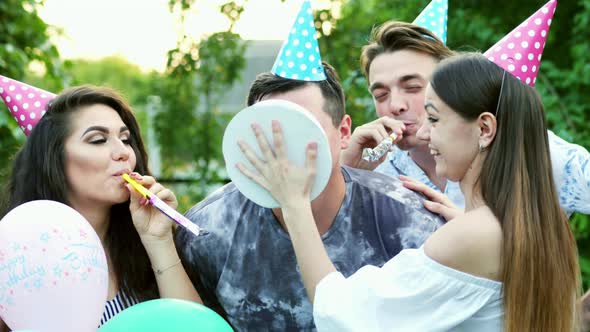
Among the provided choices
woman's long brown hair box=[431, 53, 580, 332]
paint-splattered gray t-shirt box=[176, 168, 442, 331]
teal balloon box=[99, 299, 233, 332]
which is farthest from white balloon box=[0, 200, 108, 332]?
woman's long brown hair box=[431, 53, 580, 332]

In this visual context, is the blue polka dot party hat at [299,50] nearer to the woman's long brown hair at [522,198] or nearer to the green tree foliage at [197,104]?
the woman's long brown hair at [522,198]

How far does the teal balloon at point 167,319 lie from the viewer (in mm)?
2133

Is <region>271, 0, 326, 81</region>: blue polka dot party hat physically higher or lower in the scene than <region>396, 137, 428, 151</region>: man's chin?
higher

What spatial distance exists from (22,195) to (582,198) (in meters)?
1.95

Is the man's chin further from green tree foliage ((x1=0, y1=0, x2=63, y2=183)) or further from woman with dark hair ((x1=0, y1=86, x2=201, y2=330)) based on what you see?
green tree foliage ((x1=0, y1=0, x2=63, y2=183))

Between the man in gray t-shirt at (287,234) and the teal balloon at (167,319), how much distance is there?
36cm

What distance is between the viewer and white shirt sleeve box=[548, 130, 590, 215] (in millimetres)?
2723

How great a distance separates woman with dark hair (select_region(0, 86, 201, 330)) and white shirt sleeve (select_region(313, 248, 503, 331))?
719mm

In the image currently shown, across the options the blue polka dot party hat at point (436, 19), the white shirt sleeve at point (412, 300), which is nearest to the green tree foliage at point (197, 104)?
the blue polka dot party hat at point (436, 19)

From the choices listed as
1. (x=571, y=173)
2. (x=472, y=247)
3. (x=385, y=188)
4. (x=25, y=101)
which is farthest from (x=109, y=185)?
(x=571, y=173)

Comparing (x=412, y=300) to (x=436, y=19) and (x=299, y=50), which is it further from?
(x=436, y=19)

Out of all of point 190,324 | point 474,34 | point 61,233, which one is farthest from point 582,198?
point 474,34

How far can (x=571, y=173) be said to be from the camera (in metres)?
2.73

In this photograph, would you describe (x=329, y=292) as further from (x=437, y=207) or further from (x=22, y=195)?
(x=22, y=195)
